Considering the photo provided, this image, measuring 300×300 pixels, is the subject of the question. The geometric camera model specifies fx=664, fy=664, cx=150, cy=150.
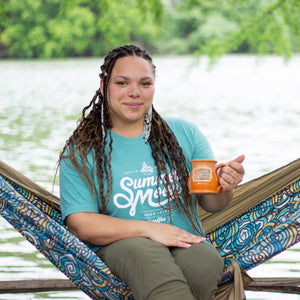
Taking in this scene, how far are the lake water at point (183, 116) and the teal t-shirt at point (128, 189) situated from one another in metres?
1.02

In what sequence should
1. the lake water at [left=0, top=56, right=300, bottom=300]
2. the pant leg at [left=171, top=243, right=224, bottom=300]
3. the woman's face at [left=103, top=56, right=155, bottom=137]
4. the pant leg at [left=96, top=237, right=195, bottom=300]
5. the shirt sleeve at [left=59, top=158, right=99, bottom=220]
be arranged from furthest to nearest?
the lake water at [left=0, top=56, right=300, bottom=300] < the woman's face at [left=103, top=56, right=155, bottom=137] < the shirt sleeve at [left=59, top=158, right=99, bottom=220] < the pant leg at [left=171, top=243, right=224, bottom=300] < the pant leg at [left=96, top=237, right=195, bottom=300]

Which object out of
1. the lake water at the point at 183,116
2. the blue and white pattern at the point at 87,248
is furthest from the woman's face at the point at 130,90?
the lake water at the point at 183,116

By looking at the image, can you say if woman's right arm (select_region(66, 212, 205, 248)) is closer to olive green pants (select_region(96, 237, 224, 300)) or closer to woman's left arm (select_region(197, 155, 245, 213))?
olive green pants (select_region(96, 237, 224, 300))

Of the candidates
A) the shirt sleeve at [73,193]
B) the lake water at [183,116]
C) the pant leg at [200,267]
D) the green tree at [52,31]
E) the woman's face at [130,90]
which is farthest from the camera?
the green tree at [52,31]

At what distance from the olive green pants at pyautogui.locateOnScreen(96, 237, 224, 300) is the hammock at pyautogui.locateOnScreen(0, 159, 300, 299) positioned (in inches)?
2.9

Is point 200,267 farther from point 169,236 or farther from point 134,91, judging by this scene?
point 134,91

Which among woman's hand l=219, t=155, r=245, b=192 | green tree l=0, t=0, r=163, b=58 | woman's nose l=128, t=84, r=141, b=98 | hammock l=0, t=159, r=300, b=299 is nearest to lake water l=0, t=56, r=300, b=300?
hammock l=0, t=159, r=300, b=299

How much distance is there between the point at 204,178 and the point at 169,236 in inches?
9.4

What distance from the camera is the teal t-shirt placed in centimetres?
237

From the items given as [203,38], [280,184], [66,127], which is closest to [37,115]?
[66,127]

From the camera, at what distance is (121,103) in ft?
8.09

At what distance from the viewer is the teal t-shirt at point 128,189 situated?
7.77 feet

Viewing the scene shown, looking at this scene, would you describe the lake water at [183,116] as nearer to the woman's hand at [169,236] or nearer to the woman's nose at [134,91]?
the woman's hand at [169,236]

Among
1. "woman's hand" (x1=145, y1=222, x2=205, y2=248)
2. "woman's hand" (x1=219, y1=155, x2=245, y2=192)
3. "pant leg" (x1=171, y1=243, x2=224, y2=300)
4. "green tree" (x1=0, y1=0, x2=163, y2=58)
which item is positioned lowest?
"pant leg" (x1=171, y1=243, x2=224, y2=300)
